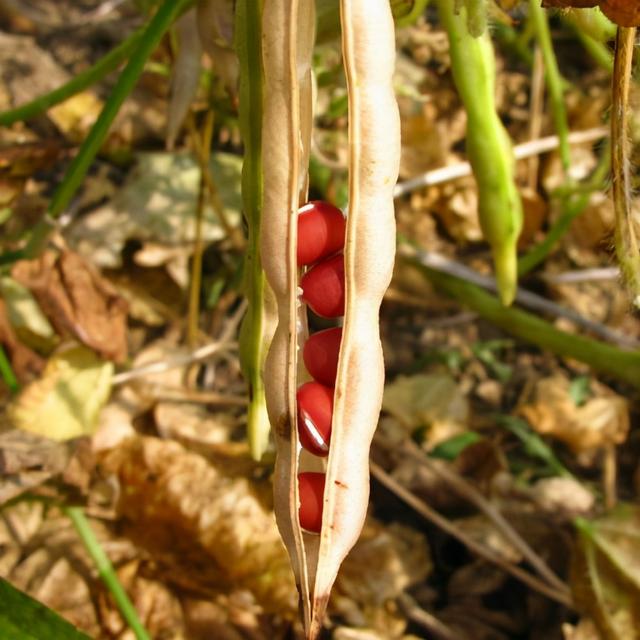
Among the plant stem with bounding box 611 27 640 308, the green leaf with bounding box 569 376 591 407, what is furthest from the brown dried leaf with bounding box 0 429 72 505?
the green leaf with bounding box 569 376 591 407

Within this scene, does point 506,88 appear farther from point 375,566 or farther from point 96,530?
point 96,530

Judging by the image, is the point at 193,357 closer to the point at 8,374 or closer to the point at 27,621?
the point at 8,374

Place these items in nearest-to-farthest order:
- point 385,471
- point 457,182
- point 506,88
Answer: point 385,471, point 457,182, point 506,88

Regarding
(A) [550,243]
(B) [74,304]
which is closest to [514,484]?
(A) [550,243]

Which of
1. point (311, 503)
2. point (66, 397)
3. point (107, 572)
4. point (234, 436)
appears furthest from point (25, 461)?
point (311, 503)

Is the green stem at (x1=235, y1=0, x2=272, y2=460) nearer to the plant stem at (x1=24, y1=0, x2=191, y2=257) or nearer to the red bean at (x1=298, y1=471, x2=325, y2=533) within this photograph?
the red bean at (x1=298, y1=471, x2=325, y2=533)
